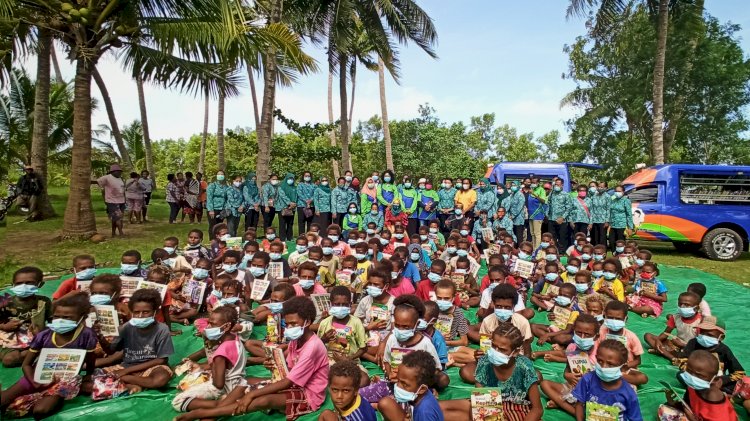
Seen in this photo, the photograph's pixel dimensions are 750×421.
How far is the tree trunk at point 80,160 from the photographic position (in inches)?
427

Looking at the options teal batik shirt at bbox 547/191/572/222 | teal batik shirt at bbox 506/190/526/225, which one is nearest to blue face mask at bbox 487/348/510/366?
teal batik shirt at bbox 506/190/526/225

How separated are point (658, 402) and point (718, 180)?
32.2ft

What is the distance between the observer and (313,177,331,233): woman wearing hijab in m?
12.3

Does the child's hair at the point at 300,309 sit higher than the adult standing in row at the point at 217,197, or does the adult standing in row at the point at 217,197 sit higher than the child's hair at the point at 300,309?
the adult standing in row at the point at 217,197

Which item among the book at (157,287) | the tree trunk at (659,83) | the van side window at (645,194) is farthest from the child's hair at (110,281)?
the tree trunk at (659,83)

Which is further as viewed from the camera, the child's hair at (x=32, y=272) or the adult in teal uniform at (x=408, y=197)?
the adult in teal uniform at (x=408, y=197)

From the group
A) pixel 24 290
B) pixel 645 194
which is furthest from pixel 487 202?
pixel 24 290

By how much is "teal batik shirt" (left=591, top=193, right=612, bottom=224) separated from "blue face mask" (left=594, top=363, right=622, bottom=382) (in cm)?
919

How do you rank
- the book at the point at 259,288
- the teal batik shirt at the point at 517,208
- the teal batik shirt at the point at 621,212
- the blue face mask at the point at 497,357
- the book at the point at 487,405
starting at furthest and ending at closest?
the teal batik shirt at the point at 517,208
the teal batik shirt at the point at 621,212
the book at the point at 259,288
the blue face mask at the point at 497,357
the book at the point at 487,405

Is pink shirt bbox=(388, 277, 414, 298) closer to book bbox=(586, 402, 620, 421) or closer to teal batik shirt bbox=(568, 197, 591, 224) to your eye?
book bbox=(586, 402, 620, 421)

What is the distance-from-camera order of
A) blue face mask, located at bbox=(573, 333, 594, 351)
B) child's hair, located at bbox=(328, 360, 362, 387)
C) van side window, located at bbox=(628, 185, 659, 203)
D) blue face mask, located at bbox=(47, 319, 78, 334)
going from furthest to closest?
1. van side window, located at bbox=(628, 185, 659, 203)
2. blue face mask, located at bbox=(573, 333, 594, 351)
3. blue face mask, located at bbox=(47, 319, 78, 334)
4. child's hair, located at bbox=(328, 360, 362, 387)

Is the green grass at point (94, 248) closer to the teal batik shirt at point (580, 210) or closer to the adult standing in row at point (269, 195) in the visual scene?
the teal batik shirt at point (580, 210)

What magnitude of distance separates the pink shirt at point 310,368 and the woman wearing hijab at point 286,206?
8.06 m

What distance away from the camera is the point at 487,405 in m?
3.39
